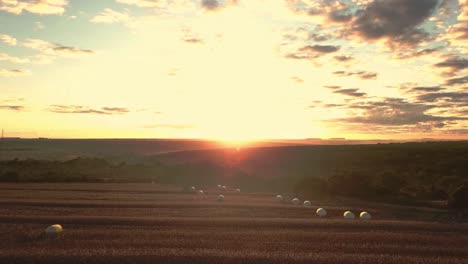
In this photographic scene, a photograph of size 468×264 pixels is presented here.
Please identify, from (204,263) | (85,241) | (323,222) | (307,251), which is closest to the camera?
(204,263)

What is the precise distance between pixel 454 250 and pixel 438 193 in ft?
91.3

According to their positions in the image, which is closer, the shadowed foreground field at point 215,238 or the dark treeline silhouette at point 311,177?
the shadowed foreground field at point 215,238

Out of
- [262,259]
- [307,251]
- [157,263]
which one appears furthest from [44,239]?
[307,251]

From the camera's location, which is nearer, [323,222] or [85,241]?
[85,241]

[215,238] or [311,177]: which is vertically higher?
[311,177]

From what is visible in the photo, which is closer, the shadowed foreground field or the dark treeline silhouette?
the shadowed foreground field

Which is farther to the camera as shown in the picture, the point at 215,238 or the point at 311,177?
the point at 311,177

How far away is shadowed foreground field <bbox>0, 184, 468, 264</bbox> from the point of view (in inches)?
640

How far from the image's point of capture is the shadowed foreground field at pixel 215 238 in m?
16.3

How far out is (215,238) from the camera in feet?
65.0

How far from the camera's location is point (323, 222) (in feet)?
80.6

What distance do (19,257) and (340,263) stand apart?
1171 centimetres

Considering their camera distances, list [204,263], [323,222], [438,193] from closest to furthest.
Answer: [204,263]
[323,222]
[438,193]

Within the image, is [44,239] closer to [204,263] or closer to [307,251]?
[204,263]
